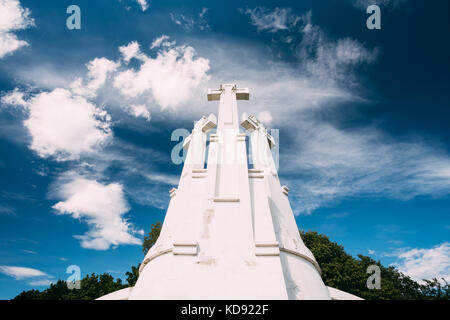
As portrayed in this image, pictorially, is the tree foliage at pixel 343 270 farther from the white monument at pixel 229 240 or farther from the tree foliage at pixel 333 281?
the white monument at pixel 229 240

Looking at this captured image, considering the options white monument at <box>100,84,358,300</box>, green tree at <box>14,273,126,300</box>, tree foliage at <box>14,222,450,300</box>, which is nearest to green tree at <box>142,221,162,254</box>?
tree foliage at <box>14,222,450,300</box>

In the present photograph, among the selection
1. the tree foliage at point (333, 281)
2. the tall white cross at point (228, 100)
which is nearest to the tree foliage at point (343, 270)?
the tree foliage at point (333, 281)

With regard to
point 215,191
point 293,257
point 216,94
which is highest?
point 216,94

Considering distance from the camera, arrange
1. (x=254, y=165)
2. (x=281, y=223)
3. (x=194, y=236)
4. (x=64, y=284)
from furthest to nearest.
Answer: (x=64, y=284) < (x=254, y=165) < (x=281, y=223) < (x=194, y=236)

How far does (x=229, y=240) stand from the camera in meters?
6.68

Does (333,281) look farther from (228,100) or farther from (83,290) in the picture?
(83,290)

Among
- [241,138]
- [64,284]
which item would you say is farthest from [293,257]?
[64,284]
